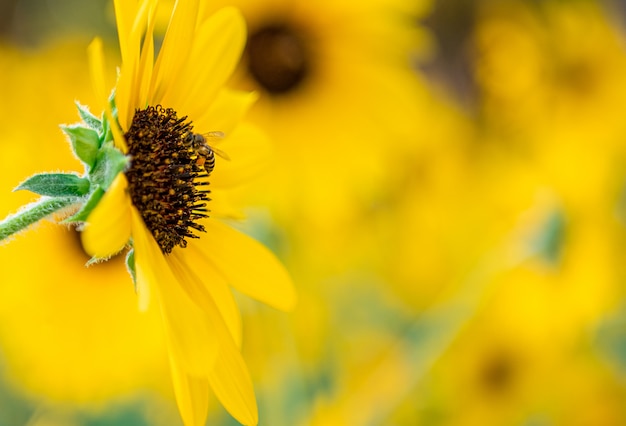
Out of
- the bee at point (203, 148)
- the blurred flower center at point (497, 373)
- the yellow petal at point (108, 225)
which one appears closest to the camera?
the yellow petal at point (108, 225)

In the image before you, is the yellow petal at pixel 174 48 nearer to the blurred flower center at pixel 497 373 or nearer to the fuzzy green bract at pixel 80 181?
the fuzzy green bract at pixel 80 181

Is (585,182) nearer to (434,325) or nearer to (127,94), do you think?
(434,325)

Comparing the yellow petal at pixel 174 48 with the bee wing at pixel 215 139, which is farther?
the bee wing at pixel 215 139

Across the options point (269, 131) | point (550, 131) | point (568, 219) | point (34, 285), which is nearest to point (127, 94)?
point (34, 285)

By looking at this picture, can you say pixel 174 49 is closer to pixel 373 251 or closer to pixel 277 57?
pixel 277 57

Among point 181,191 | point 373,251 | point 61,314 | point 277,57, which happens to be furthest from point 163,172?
point 373,251

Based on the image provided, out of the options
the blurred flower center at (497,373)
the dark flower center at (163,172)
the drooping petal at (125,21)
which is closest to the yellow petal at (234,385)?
the dark flower center at (163,172)

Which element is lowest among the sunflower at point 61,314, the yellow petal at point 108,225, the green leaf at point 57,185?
the sunflower at point 61,314

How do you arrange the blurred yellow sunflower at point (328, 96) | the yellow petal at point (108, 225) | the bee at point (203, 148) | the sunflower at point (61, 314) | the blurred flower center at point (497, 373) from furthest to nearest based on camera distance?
the blurred flower center at point (497, 373) → the blurred yellow sunflower at point (328, 96) → the sunflower at point (61, 314) → the bee at point (203, 148) → the yellow petal at point (108, 225)
